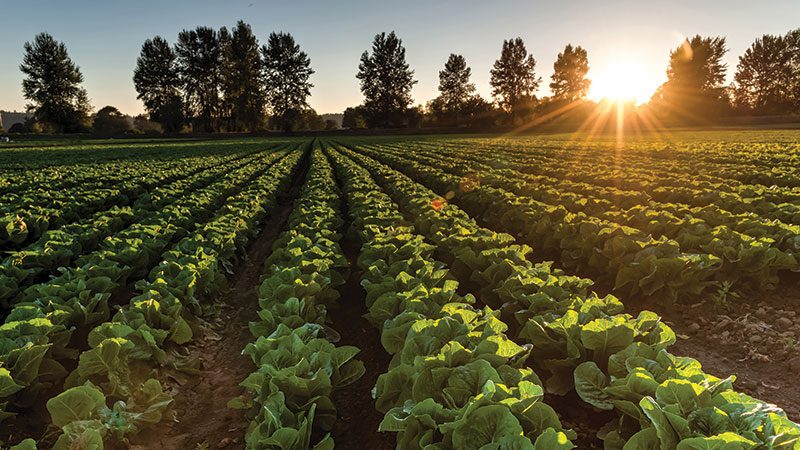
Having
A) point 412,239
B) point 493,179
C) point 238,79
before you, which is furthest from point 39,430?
point 238,79

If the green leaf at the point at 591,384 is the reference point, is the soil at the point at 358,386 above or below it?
below

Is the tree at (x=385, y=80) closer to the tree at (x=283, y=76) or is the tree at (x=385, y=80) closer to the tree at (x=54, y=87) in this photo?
the tree at (x=283, y=76)

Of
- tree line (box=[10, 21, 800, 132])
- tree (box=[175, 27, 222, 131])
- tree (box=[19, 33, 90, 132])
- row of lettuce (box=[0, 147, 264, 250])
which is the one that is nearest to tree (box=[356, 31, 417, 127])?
tree line (box=[10, 21, 800, 132])

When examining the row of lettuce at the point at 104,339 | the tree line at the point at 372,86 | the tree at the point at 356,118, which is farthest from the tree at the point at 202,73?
the row of lettuce at the point at 104,339

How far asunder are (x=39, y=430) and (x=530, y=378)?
149 inches

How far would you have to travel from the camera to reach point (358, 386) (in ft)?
13.8

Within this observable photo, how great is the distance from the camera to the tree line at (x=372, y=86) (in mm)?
81500

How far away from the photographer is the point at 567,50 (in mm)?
96250

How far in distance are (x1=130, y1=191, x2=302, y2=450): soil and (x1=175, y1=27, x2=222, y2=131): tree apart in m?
91.4

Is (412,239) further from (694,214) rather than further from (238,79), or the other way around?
(238,79)

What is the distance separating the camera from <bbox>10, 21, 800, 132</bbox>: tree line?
81.5 metres

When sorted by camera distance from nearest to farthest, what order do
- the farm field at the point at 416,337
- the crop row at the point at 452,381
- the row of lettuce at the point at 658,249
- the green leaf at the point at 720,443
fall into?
1. the green leaf at the point at 720,443
2. the crop row at the point at 452,381
3. the farm field at the point at 416,337
4. the row of lettuce at the point at 658,249

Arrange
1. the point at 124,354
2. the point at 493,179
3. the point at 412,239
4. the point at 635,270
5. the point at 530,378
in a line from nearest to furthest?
the point at 530,378
the point at 124,354
the point at 635,270
the point at 412,239
the point at 493,179

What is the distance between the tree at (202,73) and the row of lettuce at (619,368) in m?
93.6
